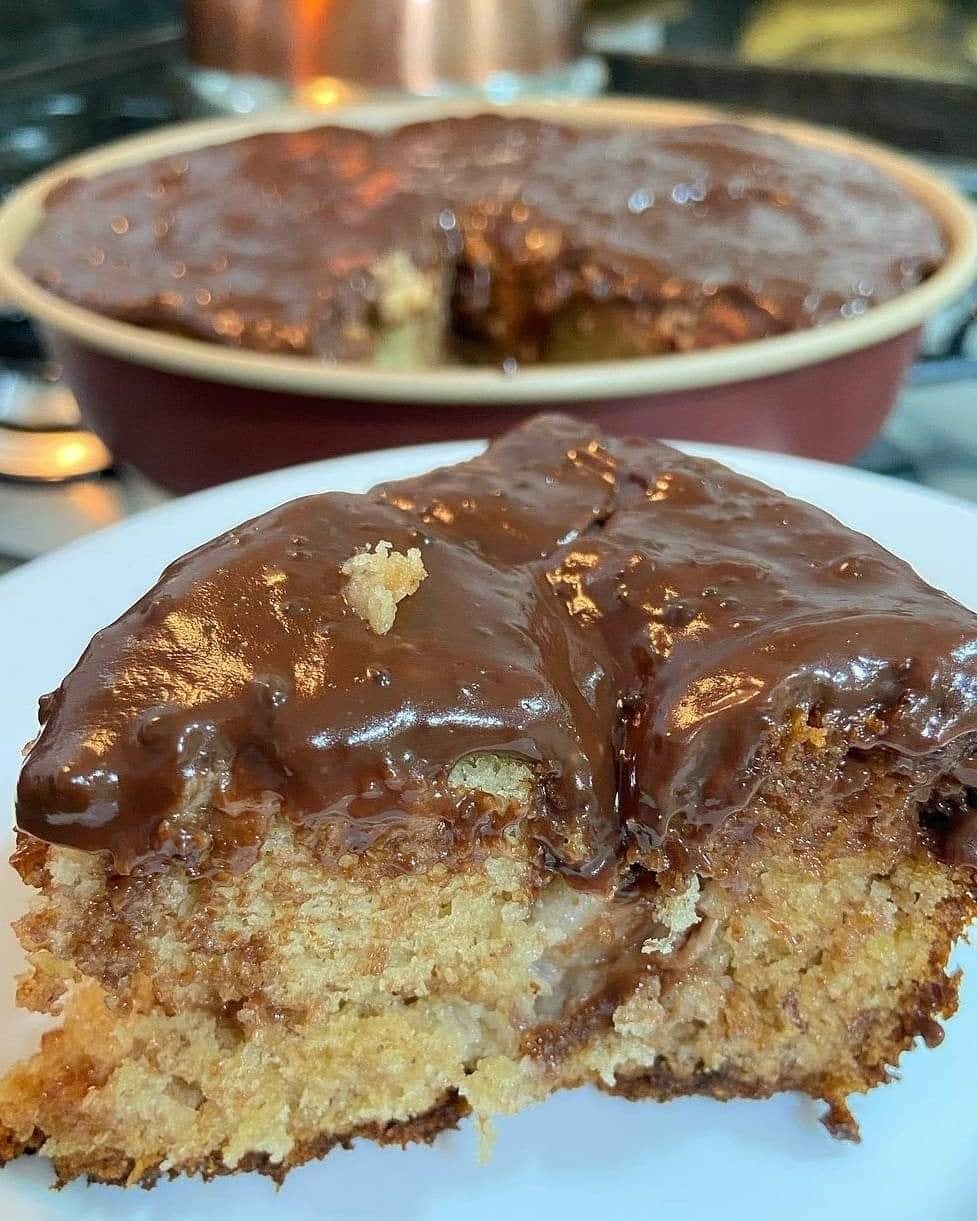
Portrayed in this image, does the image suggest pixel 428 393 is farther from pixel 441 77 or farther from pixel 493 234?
pixel 441 77

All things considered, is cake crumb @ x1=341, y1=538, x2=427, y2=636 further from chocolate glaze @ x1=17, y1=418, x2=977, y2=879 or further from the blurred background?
the blurred background

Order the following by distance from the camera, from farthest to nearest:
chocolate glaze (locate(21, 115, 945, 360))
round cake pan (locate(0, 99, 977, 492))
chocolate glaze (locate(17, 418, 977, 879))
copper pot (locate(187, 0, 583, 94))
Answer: copper pot (locate(187, 0, 583, 94))
chocolate glaze (locate(21, 115, 945, 360))
round cake pan (locate(0, 99, 977, 492))
chocolate glaze (locate(17, 418, 977, 879))

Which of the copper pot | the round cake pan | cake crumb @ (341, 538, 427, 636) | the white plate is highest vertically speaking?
the copper pot

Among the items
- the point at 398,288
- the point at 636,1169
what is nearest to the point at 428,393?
the point at 398,288

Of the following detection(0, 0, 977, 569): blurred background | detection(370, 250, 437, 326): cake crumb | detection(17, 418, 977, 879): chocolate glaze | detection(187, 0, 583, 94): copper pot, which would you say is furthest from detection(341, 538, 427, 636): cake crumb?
detection(187, 0, 583, 94): copper pot

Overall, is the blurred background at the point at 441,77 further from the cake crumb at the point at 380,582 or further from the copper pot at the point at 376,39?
the cake crumb at the point at 380,582

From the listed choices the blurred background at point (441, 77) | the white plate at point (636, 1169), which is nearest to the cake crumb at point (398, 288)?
the blurred background at point (441, 77)

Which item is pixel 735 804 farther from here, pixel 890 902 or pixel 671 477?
pixel 671 477

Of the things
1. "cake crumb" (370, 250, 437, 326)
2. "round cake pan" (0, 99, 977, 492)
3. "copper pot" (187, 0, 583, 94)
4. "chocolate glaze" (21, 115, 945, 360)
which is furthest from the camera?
"copper pot" (187, 0, 583, 94)

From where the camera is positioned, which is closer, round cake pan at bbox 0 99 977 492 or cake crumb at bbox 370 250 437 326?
round cake pan at bbox 0 99 977 492
